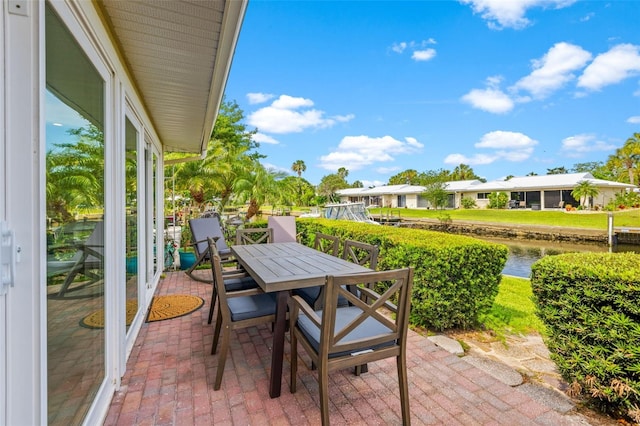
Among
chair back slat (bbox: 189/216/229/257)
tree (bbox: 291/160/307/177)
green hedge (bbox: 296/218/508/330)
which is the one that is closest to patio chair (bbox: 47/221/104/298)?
green hedge (bbox: 296/218/508/330)

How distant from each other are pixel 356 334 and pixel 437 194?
A: 102 ft

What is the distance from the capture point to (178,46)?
2.33m

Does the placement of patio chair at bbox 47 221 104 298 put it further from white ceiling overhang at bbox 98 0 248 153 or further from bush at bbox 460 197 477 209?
bush at bbox 460 197 477 209

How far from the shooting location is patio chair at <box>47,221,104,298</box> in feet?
4.65

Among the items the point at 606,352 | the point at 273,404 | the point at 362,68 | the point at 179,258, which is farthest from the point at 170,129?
the point at 362,68

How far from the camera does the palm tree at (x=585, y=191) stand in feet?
78.4

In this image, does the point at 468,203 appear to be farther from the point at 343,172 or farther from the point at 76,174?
the point at 76,174

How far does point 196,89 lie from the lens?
319 centimetres

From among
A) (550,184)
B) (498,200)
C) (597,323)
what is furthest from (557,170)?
(597,323)

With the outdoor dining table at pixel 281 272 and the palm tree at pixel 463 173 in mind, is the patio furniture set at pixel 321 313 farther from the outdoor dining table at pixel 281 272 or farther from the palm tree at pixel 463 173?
the palm tree at pixel 463 173

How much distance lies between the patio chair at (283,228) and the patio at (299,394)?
409cm

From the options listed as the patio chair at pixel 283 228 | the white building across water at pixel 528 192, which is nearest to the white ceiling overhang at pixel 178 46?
the patio chair at pixel 283 228

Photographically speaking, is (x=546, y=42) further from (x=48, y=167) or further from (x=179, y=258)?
(x=48, y=167)

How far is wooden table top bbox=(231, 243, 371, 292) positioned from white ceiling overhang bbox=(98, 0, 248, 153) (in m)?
1.70
